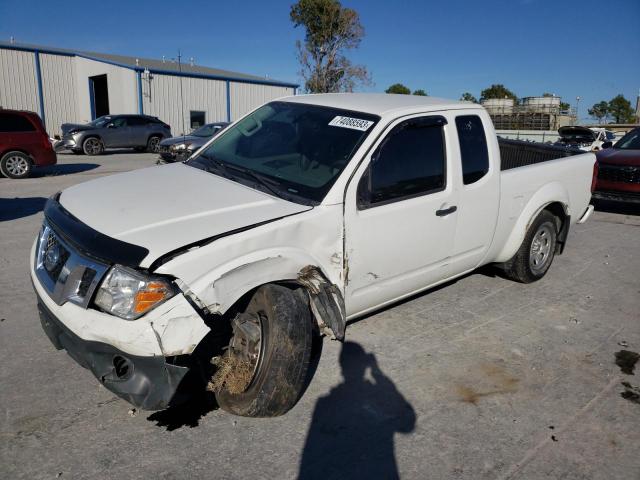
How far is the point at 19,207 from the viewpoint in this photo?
880 cm

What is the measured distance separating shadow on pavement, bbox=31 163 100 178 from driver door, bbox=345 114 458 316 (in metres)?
12.6

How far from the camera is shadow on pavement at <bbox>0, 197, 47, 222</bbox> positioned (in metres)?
8.12

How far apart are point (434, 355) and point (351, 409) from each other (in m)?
0.98

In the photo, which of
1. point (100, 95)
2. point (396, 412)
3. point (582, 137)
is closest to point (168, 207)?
point (396, 412)

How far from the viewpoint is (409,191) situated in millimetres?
3666

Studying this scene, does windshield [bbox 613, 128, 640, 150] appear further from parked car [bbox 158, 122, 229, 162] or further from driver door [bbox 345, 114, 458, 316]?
parked car [bbox 158, 122, 229, 162]

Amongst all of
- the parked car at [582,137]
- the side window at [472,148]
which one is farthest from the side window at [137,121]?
the side window at [472,148]

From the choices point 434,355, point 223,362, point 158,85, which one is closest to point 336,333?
point 223,362

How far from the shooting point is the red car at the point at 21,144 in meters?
12.5

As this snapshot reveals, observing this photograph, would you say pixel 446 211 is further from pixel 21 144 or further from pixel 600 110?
pixel 600 110

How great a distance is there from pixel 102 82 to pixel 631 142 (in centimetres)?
3064

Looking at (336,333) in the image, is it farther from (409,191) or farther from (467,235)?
(467,235)

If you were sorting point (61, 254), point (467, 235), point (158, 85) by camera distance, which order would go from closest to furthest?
point (61, 254) → point (467, 235) → point (158, 85)

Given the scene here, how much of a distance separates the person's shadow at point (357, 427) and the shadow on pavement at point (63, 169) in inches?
504
